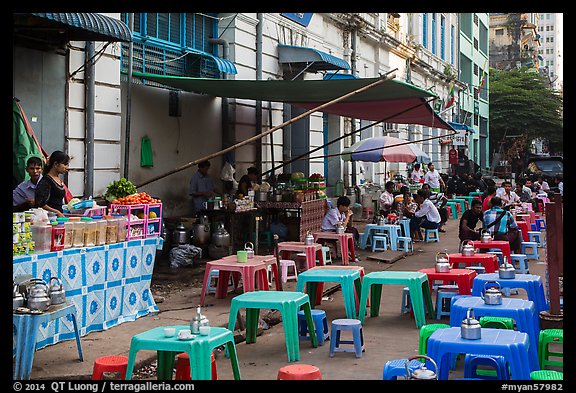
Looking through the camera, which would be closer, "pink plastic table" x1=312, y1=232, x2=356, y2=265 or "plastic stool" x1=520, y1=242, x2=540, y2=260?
"pink plastic table" x1=312, y1=232, x2=356, y2=265

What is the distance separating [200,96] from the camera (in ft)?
47.6

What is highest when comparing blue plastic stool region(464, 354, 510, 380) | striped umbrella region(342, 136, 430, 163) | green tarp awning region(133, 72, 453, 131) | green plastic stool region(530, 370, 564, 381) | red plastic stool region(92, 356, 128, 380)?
green tarp awning region(133, 72, 453, 131)

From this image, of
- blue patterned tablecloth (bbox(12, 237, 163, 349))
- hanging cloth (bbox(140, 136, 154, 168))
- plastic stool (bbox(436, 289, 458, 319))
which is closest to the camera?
blue patterned tablecloth (bbox(12, 237, 163, 349))

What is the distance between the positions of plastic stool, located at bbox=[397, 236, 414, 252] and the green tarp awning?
2.54 m

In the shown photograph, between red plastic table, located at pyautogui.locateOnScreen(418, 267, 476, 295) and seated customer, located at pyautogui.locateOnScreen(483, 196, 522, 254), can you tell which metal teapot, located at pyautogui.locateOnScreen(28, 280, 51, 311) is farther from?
seated customer, located at pyautogui.locateOnScreen(483, 196, 522, 254)

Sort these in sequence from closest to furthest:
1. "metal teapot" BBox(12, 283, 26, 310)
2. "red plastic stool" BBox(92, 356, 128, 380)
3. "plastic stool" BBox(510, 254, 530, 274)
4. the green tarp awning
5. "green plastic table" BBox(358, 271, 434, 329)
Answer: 1. "red plastic stool" BBox(92, 356, 128, 380)
2. "metal teapot" BBox(12, 283, 26, 310)
3. "green plastic table" BBox(358, 271, 434, 329)
4. "plastic stool" BBox(510, 254, 530, 274)
5. the green tarp awning

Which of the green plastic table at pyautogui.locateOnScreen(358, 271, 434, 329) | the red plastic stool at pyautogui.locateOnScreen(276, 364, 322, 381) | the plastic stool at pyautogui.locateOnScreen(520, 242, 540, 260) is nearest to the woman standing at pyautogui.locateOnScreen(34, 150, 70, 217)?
the green plastic table at pyautogui.locateOnScreen(358, 271, 434, 329)

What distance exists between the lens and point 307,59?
54.7ft

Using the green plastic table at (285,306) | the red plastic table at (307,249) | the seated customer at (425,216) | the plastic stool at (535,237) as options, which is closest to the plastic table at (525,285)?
the green plastic table at (285,306)

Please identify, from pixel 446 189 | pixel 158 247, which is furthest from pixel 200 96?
pixel 446 189

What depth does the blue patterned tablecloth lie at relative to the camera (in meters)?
6.76

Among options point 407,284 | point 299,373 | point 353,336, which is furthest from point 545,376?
point 407,284

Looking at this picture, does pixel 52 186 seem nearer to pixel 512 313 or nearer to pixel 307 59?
pixel 512 313

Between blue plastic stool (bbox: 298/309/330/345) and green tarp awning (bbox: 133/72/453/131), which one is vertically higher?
green tarp awning (bbox: 133/72/453/131)
